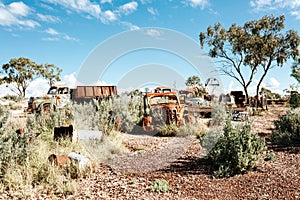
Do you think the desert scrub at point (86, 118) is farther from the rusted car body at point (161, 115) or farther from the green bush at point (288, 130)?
the green bush at point (288, 130)

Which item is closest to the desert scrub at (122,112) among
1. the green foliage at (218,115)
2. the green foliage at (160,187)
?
the green foliage at (218,115)

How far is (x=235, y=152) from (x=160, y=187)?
4.79ft

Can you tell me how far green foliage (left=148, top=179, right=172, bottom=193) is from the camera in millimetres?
4025

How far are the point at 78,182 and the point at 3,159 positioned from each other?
1.18 meters

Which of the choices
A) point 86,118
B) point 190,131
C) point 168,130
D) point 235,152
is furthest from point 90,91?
point 235,152

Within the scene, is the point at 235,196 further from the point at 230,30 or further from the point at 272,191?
the point at 230,30

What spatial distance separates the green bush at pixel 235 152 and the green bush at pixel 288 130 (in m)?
1.58

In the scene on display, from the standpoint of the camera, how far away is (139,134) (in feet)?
27.8

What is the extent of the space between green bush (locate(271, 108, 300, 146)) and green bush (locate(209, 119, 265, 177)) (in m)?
1.58

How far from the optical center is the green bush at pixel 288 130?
20.2ft

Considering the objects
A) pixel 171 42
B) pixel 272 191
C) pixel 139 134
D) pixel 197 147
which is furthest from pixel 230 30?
pixel 272 191

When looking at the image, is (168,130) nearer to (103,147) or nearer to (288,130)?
(103,147)

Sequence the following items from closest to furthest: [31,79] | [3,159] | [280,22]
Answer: [3,159] < [280,22] < [31,79]

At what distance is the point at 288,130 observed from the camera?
648cm
